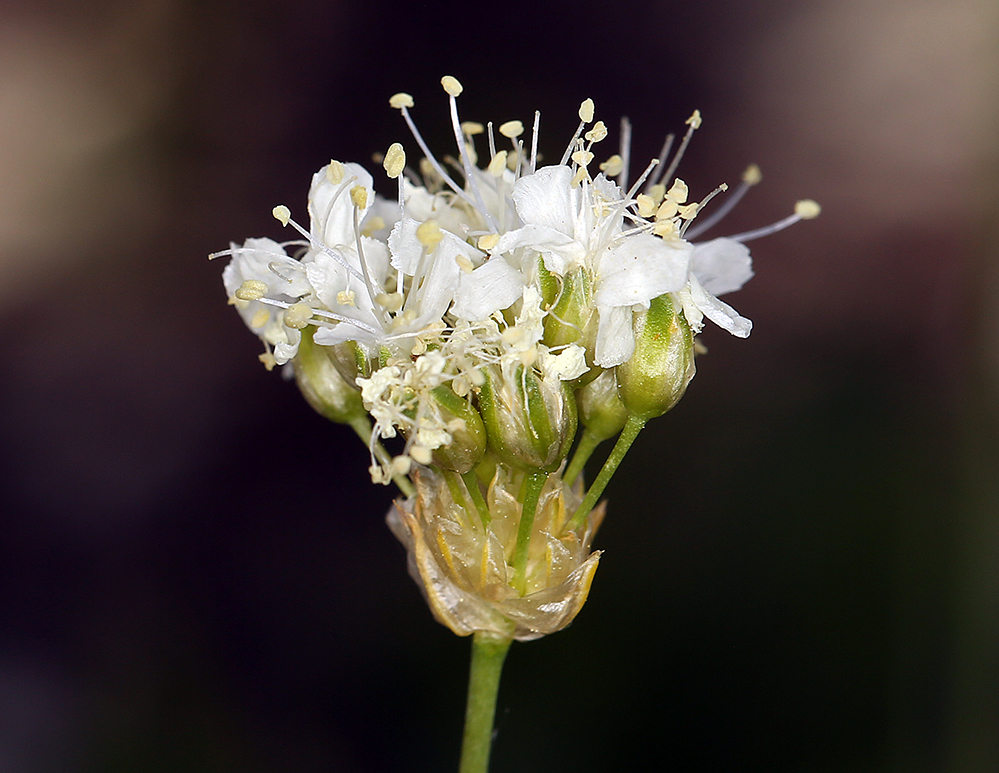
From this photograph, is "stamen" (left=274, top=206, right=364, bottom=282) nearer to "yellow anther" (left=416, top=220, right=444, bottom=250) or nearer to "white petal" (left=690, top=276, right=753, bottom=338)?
"yellow anther" (left=416, top=220, right=444, bottom=250)

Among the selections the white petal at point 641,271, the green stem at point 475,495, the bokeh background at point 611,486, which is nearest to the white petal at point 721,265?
the white petal at point 641,271

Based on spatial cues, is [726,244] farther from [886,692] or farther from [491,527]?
[886,692]

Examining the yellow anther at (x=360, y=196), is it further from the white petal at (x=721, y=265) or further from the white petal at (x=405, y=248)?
the white petal at (x=721, y=265)

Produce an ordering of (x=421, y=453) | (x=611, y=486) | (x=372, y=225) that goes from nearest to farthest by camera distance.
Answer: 1. (x=421, y=453)
2. (x=372, y=225)
3. (x=611, y=486)

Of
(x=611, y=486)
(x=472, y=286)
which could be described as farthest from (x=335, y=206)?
(x=611, y=486)

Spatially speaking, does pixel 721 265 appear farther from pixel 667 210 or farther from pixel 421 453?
pixel 421 453

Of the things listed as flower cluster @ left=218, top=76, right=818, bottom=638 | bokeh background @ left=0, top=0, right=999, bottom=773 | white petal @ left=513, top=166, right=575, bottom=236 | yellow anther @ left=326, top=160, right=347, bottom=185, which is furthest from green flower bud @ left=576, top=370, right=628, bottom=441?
bokeh background @ left=0, top=0, right=999, bottom=773
